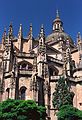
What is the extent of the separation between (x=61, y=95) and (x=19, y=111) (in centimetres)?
A: 867

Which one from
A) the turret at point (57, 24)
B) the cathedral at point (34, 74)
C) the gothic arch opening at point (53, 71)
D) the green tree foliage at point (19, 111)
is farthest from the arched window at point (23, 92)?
the turret at point (57, 24)

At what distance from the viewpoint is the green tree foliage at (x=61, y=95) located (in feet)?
119

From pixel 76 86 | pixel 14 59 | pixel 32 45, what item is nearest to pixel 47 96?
pixel 76 86

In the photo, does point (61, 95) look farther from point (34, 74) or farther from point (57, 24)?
point (57, 24)

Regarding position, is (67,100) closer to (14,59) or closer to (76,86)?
(76,86)

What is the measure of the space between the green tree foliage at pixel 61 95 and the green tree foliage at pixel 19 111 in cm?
596

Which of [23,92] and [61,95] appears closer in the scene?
[61,95]

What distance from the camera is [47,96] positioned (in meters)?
37.3

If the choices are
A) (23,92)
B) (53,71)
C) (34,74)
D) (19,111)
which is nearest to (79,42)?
(53,71)

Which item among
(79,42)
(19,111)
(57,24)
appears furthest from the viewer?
(57,24)

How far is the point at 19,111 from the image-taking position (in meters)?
29.8

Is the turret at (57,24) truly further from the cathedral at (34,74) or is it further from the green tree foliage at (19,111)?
the green tree foliage at (19,111)

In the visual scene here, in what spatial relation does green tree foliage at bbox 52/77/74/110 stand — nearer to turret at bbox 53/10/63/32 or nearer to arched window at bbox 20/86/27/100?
arched window at bbox 20/86/27/100

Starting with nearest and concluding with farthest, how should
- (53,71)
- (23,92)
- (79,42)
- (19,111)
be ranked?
(19,111)
(23,92)
(53,71)
(79,42)
